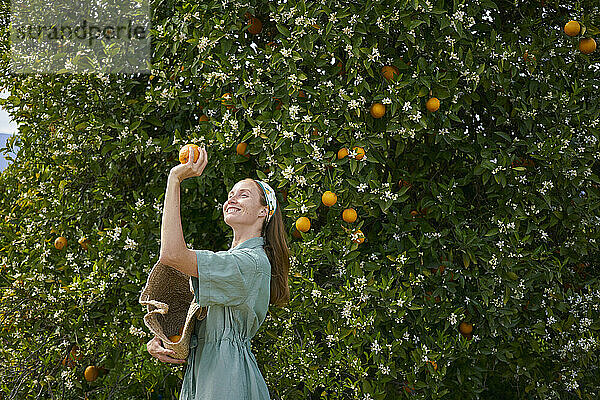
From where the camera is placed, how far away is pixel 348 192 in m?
2.30

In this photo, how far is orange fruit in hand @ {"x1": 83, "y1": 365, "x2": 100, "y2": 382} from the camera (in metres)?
2.55

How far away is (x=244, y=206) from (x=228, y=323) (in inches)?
12.0

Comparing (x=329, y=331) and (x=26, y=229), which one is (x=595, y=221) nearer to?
(x=329, y=331)

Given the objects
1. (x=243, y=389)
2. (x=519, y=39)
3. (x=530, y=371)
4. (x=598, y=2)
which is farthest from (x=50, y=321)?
(x=598, y=2)

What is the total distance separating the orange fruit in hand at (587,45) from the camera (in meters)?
2.49

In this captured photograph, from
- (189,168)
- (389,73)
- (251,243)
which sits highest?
(189,168)

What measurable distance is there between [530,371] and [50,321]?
1843mm

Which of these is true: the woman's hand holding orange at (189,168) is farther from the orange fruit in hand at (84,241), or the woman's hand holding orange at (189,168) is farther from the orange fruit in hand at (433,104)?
the orange fruit in hand at (84,241)

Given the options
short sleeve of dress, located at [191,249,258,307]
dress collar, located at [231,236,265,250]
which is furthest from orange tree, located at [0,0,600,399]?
short sleeve of dress, located at [191,249,258,307]

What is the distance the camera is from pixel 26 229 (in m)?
2.73

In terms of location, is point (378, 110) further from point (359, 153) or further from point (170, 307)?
point (170, 307)

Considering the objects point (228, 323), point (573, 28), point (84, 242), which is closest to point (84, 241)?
point (84, 242)

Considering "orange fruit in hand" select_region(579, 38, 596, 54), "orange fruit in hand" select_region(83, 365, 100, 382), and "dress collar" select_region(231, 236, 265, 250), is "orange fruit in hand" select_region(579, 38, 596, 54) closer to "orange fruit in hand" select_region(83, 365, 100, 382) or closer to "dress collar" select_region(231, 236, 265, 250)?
"dress collar" select_region(231, 236, 265, 250)

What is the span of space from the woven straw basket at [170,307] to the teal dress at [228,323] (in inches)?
1.6
